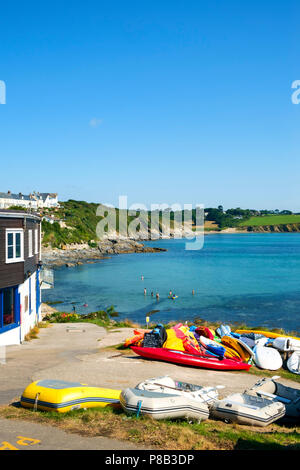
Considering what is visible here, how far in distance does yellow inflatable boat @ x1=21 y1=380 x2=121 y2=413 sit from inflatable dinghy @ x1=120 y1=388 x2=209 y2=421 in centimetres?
80

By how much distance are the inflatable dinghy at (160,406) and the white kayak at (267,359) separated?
869 centimetres

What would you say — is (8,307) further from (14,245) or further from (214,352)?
(214,352)

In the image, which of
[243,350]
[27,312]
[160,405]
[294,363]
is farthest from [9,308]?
[294,363]

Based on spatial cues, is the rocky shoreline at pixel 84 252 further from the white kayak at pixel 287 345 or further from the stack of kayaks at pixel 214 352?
the white kayak at pixel 287 345

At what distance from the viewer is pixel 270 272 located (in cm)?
7981

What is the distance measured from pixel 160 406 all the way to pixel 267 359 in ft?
33.5

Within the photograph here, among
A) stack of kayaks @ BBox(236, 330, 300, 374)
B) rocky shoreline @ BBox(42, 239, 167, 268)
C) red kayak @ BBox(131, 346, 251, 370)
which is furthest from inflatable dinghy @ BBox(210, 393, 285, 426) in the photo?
rocky shoreline @ BBox(42, 239, 167, 268)

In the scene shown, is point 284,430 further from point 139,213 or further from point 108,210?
point 139,213

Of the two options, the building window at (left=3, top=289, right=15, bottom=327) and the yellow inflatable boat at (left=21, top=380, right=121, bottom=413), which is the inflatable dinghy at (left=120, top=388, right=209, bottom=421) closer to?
the yellow inflatable boat at (left=21, top=380, right=121, bottom=413)

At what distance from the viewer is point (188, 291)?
57.4 meters

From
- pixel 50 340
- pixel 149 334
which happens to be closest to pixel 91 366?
pixel 149 334

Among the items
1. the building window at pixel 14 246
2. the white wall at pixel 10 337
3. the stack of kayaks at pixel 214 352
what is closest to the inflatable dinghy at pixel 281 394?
the stack of kayaks at pixel 214 352

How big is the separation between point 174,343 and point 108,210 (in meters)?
153

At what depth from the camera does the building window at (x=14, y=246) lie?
1886 cm
